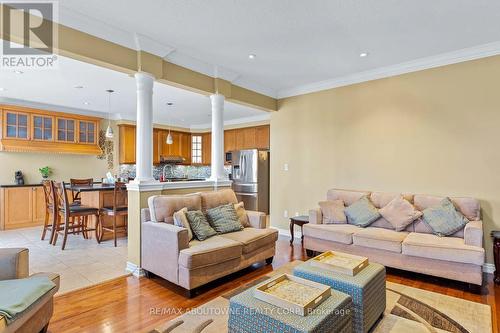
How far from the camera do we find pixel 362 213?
3.80m

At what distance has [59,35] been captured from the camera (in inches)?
103

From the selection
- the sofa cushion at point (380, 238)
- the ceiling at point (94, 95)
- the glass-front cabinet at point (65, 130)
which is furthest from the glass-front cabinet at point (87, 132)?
the sofa cushion at point (380, 238)

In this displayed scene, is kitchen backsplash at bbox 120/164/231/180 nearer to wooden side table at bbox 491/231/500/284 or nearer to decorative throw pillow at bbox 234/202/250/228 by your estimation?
decorative throw pillow at bbox 234/202/250/228

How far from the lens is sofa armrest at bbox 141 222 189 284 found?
274cm

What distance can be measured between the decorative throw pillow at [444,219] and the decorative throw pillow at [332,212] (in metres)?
1.01

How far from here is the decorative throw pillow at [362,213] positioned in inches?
147

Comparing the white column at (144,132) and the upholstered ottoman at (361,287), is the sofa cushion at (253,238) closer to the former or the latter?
the upholstered ottoman at (361,287)

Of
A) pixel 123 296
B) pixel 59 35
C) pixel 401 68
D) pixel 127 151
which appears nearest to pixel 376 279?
pixel 123 296

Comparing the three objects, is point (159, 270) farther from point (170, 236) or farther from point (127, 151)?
point (127, 151)

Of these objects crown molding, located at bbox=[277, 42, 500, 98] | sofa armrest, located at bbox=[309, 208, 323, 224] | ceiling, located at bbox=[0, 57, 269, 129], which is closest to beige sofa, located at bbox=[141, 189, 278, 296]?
sofa armrest, located at bbox=[309, 208, 323, 224]

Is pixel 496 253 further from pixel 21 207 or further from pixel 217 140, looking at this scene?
pixel 21 207

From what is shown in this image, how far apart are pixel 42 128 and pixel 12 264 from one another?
17.2ft

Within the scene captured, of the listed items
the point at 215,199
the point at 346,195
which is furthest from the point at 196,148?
the point at 346,195

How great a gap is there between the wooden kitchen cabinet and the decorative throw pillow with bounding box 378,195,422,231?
262 inches
